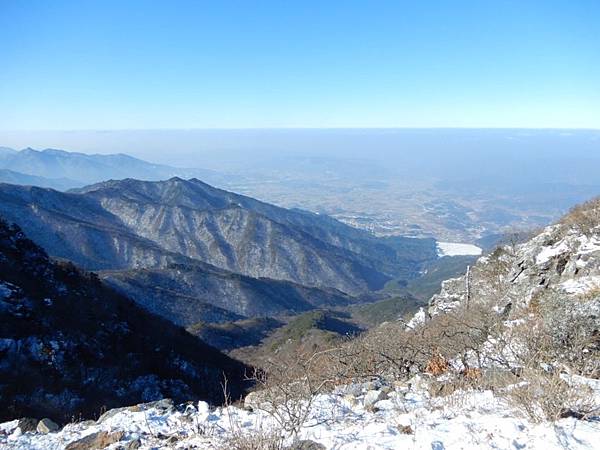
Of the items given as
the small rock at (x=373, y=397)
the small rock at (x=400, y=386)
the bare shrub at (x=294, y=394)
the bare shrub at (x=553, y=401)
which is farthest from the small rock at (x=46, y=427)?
the bare shrub at (x=553, y=401)

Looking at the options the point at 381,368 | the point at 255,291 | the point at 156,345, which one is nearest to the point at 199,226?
the point at 255,291

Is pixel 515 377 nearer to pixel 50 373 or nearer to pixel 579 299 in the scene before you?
pixel 579 299

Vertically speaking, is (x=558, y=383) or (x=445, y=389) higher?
(x=558, y=383)

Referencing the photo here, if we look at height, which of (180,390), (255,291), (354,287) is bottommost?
(354,287)

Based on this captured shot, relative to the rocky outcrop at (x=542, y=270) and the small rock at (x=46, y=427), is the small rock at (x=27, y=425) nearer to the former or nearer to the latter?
the small rock at (x=46, y=427)

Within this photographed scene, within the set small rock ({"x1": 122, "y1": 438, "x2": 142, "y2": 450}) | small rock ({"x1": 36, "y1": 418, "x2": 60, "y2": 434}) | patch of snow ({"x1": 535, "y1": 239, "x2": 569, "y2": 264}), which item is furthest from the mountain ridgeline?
small rock ({"x1": 122, "y1": 438, "x2": 142, "y2": 450})

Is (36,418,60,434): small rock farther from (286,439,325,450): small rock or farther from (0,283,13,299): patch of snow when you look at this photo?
(0,283,13,299): patch of snow

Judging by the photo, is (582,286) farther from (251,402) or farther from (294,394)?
(251,402)
